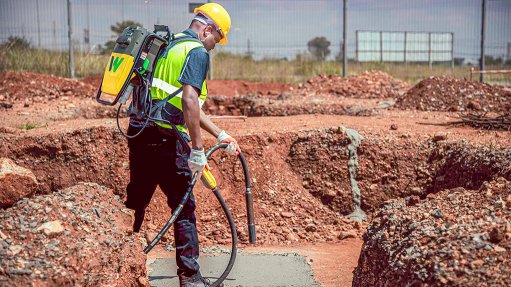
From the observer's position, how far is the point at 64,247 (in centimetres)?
470

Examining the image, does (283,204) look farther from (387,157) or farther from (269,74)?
(269,74)

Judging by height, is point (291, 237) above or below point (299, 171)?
below

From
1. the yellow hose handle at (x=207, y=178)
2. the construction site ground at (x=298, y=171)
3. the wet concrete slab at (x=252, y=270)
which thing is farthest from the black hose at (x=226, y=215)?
the construction site ground at (x=298, y=171)

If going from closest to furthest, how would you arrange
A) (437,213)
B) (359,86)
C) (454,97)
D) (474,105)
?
1. (437,213)
2. (474,105)
3. (454,97)
4. (359,86)

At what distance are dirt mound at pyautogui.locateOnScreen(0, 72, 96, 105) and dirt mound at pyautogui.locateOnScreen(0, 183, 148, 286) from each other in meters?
8.20

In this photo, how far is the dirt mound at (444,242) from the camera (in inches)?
165

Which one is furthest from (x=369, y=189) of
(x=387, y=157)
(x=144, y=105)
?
(x=144, y=105)

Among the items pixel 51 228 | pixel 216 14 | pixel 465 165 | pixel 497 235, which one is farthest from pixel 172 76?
pixel 465 165

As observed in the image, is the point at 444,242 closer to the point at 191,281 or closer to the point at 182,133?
the point at 191,281

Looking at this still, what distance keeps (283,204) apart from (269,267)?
1526 mm

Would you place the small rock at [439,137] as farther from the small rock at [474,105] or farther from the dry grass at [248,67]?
the dry grass at [248,67]

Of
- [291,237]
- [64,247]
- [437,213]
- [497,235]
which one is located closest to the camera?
[497,235]

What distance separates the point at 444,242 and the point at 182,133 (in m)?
2.05

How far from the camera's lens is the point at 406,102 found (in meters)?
12.2
